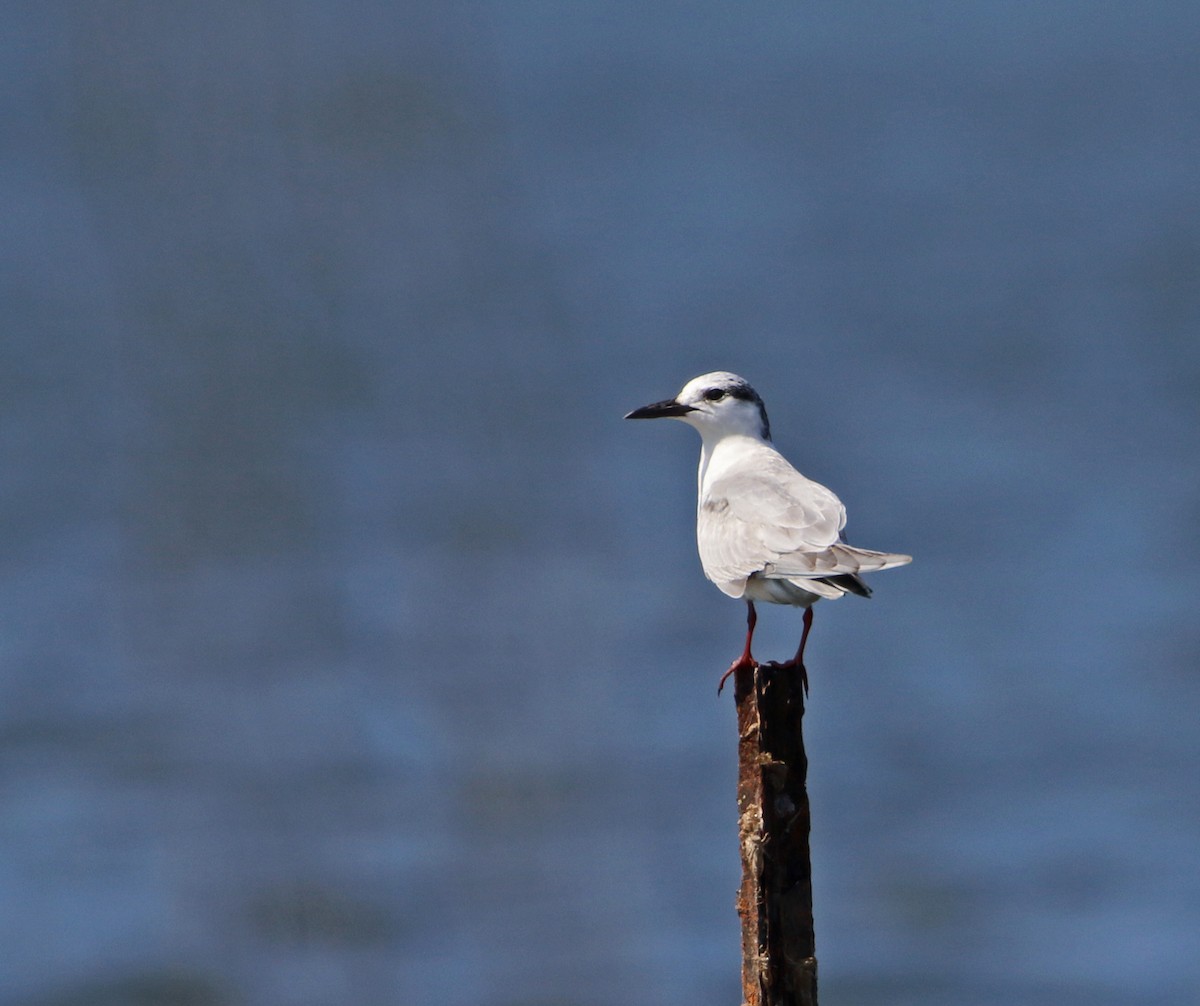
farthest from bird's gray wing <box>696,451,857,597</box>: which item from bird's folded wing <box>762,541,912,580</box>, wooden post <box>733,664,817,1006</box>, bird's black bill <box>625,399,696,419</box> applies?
wooden post <box>733,664,817,1006</box>

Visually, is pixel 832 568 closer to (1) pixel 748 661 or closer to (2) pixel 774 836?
(1) pixel 748 661

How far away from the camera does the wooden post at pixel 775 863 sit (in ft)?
14.9

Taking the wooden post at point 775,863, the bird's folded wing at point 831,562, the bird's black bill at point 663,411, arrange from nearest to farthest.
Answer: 1. the wooden post at point 775,863
2. the bird's folded wing at point 831,562
3. the bird's black bill at point 663,411

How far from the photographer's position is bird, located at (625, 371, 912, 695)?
223 inches

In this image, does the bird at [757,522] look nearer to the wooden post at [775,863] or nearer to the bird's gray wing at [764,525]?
the bird's gray wing at [764,525]

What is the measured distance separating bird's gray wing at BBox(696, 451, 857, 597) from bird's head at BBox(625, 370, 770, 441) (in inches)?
30.5

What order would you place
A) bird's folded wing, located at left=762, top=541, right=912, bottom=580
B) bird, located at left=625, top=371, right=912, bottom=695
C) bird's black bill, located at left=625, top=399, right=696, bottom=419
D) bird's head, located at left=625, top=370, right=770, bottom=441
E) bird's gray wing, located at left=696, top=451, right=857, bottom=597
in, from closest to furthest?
1. bird's folded wing, located at left=762, top=541, right=912, bottom=580
2. bird, located at left=625, top=371, right=912, bottom=695
3. bird's gray wing, located at left=696, top=451, right=857, bottom=597
4. bird's black bill, located at left=625, top=399, right=696, bottom=419
5. bird's head, located at left=625, top=370, right=770, bottom=441

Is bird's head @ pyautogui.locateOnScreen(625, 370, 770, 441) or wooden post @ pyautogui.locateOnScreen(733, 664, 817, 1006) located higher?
bird's head @ pyautogui.locateOnScreen(625, 370, 770, 441)

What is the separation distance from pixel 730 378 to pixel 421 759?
5.02 m

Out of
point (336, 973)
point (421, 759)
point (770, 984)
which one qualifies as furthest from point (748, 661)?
point (421, 759)

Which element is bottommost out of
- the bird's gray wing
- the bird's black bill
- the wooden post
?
the wooden post

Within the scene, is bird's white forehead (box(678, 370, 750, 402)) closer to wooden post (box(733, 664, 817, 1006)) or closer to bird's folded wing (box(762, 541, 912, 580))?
bird's folded wing (box(762, 541, 912, 580))

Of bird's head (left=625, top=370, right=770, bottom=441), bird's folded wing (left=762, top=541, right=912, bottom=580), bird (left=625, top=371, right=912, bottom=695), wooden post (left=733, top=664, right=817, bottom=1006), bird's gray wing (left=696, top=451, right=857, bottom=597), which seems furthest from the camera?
bird's head (left=625, top=370, right=770, bottom=441)

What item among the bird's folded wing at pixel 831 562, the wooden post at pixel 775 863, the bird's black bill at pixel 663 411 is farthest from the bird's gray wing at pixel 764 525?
the wooden post at pixel 775 863
